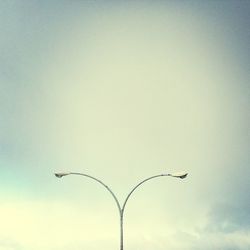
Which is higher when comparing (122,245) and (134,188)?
(134,188)

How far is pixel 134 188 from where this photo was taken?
→ 26.0 m

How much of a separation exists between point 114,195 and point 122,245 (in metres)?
2.74

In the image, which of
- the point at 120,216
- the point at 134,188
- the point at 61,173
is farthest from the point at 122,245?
the point at 61,173

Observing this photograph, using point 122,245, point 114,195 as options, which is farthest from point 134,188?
point 122,245

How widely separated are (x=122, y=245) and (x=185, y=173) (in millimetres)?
5288

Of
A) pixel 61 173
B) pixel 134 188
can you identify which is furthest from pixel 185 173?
pixel 61 173

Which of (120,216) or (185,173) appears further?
(120,216)

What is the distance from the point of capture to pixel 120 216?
82.1ft

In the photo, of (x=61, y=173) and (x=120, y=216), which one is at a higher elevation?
(x=61, y=173)

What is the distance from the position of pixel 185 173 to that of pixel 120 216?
4.54m

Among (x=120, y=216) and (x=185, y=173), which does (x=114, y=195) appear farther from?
(x=185, y=173)

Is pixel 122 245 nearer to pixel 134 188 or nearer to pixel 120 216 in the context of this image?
pixel 120 216

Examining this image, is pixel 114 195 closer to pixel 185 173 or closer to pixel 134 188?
pixel 134 188

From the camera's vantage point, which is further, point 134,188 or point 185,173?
point 134,188
